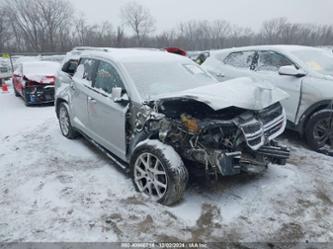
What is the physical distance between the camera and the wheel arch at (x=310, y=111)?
443cm

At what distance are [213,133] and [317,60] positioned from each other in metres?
3.37

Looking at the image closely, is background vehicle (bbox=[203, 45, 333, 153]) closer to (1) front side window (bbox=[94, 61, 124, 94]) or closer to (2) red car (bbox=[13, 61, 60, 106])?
(1) front side window (bbox=[94, 61, 124, 94])

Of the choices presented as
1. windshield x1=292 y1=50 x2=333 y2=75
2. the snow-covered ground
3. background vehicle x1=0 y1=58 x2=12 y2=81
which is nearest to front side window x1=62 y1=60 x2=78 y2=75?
the snow-covered ground

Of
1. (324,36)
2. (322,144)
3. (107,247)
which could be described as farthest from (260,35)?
(107,247)

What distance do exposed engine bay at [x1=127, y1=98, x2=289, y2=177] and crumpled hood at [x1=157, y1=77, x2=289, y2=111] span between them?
132 millimetres

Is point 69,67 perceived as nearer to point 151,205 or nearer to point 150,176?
point 150,176

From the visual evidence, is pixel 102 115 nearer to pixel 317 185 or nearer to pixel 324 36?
pixel 317 185

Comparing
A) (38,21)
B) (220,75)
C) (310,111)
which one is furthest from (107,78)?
(38,21)

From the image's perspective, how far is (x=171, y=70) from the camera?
13.5 feet

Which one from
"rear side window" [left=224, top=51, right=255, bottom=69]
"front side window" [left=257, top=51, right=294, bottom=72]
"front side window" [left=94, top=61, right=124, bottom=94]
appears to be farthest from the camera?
"rear side window" [left=224, top=51, right=255, bottom=69]

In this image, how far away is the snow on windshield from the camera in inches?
364

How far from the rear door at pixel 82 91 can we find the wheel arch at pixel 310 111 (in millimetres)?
3537

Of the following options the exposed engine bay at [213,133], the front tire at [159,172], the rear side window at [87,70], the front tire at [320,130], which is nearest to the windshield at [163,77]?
the exposed engine bay at [213,133]

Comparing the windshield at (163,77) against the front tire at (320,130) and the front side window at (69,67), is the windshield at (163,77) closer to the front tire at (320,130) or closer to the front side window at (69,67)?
the front tire at (320,130)
